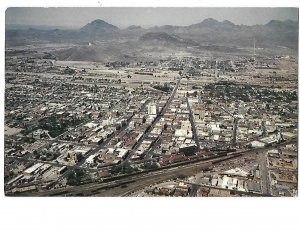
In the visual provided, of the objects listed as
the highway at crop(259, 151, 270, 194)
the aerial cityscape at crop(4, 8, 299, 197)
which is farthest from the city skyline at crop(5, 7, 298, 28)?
the highway at crop(259, 151, 270, 194)

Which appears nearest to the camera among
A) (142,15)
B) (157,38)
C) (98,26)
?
(142,15)

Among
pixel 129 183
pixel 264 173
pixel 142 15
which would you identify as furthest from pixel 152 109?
pixel 264 173

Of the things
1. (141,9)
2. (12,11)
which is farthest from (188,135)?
(12,11)

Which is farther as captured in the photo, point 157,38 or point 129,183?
point 157,38

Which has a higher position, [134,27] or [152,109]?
[134,27]

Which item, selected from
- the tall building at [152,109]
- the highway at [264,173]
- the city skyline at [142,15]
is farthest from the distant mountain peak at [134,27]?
the highway at [264,173]

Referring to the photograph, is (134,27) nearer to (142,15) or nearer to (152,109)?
(142,15)

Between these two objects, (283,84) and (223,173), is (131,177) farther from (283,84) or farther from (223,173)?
(283,84)
